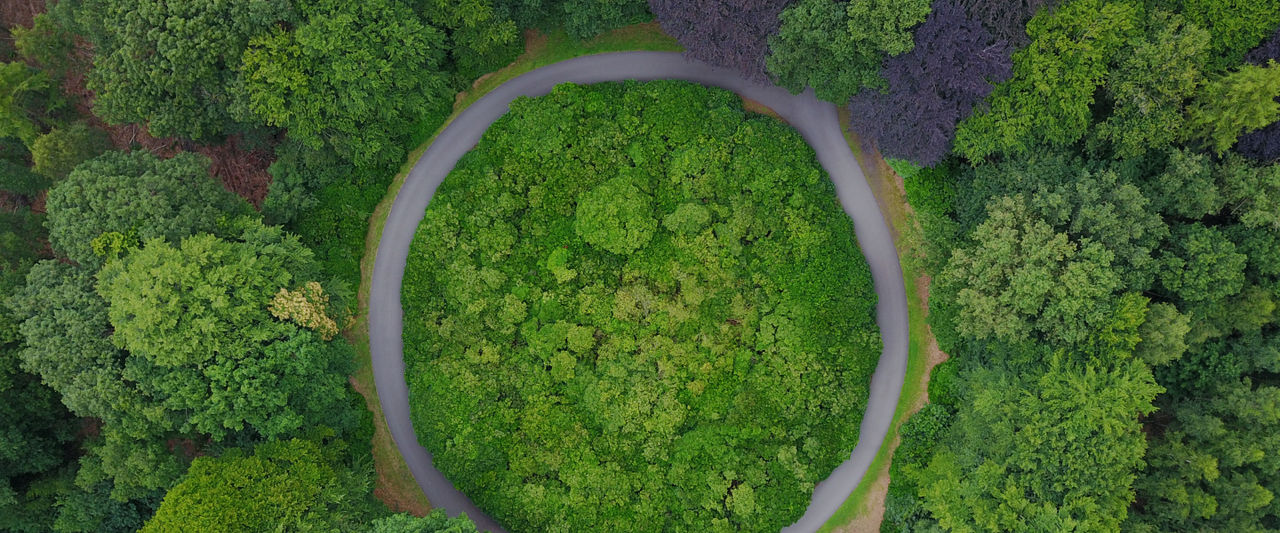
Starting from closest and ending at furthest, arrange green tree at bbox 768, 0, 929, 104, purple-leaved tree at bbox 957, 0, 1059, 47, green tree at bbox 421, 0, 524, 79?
purple-leaved tree at bbox 957, 0, 1059, 47 < green tree at bbox 768, 0, 929, 104 < green tree at bbox 421, 0, 524, 79

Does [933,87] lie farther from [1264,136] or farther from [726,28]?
[1264,136]

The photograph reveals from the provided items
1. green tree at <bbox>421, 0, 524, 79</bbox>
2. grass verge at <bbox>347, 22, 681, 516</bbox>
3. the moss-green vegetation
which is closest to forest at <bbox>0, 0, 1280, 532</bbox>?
green tree at <bbox>421, 0, 524, 79</bbox>

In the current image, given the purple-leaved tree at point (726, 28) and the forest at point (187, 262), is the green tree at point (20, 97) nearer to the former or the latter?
the forest at point (187, 262)

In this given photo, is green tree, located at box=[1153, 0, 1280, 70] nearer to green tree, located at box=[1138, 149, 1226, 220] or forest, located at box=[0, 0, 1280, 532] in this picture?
forest, located at box=[0, 0, 1280, 532]

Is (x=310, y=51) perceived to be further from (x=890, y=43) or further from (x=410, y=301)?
(x=890, y=43)

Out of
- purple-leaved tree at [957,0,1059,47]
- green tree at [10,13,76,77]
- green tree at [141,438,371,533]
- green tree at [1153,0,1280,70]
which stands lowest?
green tree at [141,438,371,533]

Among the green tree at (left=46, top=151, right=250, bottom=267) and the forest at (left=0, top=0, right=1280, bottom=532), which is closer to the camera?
the forest at (left=0, top=0, right=1280, bottom=532)

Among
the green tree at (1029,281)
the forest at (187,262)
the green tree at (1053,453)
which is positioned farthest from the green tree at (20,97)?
the green tree at (1053,453)
